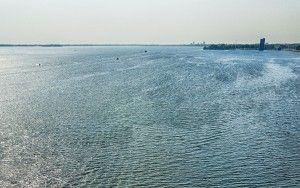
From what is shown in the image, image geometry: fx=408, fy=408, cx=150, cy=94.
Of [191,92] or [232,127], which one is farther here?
[191,92]

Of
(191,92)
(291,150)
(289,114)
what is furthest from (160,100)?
(291,150)

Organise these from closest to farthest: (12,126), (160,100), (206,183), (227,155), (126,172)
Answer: (206,183) < (126,172) < (227,155) < (12,126) < (160,100)

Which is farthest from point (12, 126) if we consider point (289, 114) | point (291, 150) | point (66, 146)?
point (289, 114)

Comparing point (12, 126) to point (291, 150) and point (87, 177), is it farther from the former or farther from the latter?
point (291, 150)

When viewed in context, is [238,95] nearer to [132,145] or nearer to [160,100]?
[160,100]

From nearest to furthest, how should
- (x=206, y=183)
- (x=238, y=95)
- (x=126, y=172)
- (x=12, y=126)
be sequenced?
1. (x=206, y=183)
2. (x=126, y=172)
3. (x=12, y=126)
4. (x=238, y=95)

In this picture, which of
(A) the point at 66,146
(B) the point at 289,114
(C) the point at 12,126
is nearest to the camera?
(A) the point at 66,146

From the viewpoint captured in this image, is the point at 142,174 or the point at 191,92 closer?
the point at 142,174

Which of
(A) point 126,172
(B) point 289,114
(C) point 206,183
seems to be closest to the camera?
(C) point 206,183
